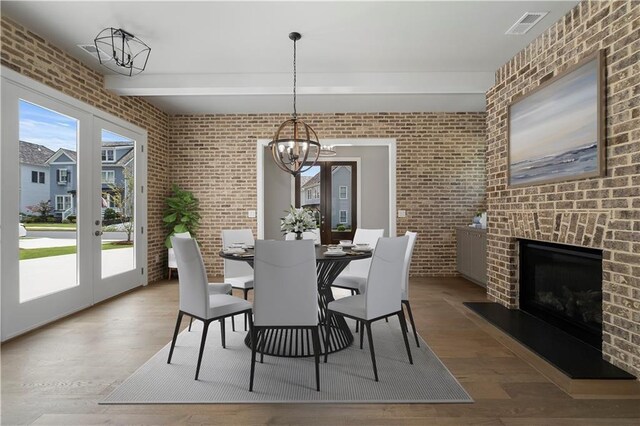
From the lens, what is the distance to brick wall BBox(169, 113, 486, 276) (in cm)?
605

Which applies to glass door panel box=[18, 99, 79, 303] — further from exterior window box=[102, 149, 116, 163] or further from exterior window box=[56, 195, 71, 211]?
exterior window box=[102, 149, 116, 163]

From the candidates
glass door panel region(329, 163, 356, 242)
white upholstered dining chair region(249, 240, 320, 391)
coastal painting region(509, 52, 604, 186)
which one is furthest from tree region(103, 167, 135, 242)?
coastal painting region(509, 52, 604, 186)

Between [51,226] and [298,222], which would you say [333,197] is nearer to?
[298,222]

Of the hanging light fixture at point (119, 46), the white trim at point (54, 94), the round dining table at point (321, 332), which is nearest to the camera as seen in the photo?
the round dining table at point (321, 332)

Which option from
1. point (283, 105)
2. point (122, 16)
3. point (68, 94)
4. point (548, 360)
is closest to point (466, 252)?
point (548, 360)

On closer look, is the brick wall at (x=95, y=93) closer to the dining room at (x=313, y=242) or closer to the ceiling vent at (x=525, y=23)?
the dining room at (x=313, y=242)

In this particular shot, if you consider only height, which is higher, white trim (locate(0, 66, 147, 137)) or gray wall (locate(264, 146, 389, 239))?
white trim (locate(0, 66, 147, 137))

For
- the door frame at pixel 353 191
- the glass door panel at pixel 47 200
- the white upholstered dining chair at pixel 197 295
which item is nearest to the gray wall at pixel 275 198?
the door frame at pixel 353 191

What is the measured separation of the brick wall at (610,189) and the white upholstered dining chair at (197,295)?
8.33 ft

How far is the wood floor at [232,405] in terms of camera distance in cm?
197

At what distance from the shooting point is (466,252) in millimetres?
5566

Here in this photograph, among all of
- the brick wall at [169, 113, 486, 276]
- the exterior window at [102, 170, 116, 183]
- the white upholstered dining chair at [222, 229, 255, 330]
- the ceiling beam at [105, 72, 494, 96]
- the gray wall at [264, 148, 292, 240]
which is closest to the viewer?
the white upholstered dining chair at [222, 229, 255, 330]

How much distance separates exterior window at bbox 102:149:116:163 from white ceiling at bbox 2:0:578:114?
0.78m

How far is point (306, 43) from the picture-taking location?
358 centimetres
